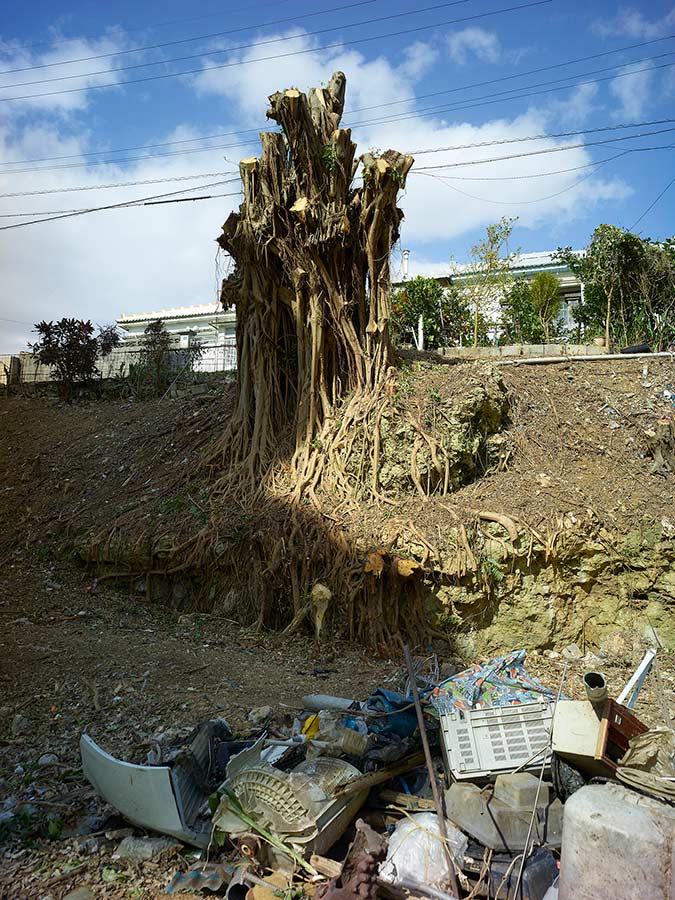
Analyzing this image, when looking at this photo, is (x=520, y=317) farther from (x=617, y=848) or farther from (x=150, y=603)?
(x=617, y=848)

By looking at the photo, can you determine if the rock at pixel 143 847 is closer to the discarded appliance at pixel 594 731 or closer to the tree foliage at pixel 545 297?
the discarded appliance at pixel 594 731

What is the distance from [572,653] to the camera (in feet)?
21.3

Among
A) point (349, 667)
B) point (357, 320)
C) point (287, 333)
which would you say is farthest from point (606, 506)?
point (287, 333)

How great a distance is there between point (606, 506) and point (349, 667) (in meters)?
3.36

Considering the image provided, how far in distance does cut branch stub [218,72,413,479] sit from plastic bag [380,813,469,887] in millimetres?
5328

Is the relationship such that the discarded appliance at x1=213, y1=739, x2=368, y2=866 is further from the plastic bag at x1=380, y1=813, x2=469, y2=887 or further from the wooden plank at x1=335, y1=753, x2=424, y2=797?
the plastic bag at x1=380, y1=813, x2=469, y2=887

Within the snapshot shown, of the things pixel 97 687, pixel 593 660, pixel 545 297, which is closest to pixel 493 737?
pixel 97 687

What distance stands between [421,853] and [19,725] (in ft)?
9.94

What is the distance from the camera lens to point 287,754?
11.8 ft

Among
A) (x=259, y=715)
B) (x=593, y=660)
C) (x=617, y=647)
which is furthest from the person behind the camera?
(x=617, y=647)

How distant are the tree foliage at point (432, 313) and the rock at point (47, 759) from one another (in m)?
11.3

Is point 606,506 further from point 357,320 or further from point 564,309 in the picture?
point 564,309

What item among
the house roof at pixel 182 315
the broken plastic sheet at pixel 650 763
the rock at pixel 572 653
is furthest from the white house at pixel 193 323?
the broken plastic sheet at pixel 650 763

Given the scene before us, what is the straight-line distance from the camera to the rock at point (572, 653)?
6.46 m
